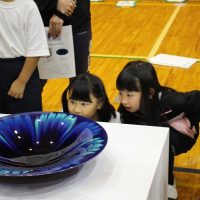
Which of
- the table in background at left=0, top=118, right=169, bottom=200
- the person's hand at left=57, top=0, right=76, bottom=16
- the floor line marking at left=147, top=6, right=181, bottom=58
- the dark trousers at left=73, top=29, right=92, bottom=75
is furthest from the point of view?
the floor line marking at left=147, top=6, right=181, bottom=58

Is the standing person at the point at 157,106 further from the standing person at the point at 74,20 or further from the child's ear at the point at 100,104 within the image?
the standing person at the point at 74,20

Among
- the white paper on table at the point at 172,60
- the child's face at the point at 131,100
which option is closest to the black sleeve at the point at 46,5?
the child's face at the point at 131,100

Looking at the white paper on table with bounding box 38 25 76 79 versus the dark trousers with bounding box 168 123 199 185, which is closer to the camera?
the dark trousers with bounding box 168 123 199 185

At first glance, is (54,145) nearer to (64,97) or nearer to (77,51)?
(64,97)

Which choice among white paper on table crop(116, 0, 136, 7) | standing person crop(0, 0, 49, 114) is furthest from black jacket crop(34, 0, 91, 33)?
white paper on table crop(116, 0, 136, 7)

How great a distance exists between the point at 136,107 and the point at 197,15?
3.32 m

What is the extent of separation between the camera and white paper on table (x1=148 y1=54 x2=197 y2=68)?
3.26 meters

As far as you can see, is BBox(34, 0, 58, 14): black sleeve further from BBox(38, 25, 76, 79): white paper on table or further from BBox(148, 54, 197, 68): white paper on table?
BBox(148, 54, 197, 68): white paper on table

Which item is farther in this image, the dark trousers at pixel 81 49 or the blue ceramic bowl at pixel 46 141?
the dark trousers at pixel 81 49

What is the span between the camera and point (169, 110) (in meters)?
1.64

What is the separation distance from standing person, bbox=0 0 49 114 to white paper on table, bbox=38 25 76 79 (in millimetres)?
218

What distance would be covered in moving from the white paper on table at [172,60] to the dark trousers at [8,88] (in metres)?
1.69

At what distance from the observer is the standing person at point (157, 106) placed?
158 centimetres

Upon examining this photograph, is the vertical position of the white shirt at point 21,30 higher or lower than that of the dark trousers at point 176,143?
higher
